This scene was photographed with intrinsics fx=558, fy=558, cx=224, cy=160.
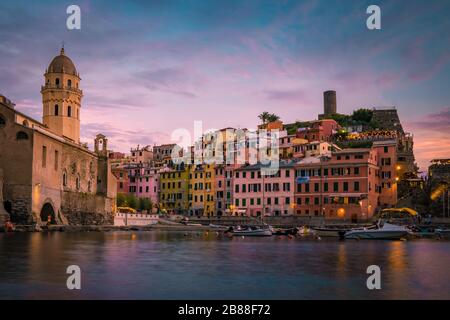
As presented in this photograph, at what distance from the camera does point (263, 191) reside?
293ft

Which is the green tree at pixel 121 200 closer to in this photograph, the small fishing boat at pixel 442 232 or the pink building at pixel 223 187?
the pink building at pixel 223 187

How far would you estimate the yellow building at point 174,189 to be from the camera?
103 metres

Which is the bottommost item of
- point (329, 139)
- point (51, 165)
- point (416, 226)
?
point (416, 226)

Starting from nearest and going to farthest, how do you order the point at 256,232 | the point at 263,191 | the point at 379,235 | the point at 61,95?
the point at 379,235 < the point at 256,232 < the point at 263,191 < the point at 61,95

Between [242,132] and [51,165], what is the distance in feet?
191

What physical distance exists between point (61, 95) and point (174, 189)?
26.7 metres

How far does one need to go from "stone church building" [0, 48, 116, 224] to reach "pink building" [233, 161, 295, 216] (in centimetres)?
2059

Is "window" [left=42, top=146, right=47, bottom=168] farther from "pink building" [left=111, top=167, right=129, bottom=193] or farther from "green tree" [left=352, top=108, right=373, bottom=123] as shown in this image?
"green tree" [left=352, top=108, right=373, bottom=123]

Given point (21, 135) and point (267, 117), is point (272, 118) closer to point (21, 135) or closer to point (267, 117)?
point (267, 117)

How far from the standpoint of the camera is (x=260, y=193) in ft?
294

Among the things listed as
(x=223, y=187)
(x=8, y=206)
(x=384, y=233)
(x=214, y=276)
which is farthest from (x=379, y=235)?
(x=223, y=187)

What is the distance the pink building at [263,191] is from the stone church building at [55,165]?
2059cm
